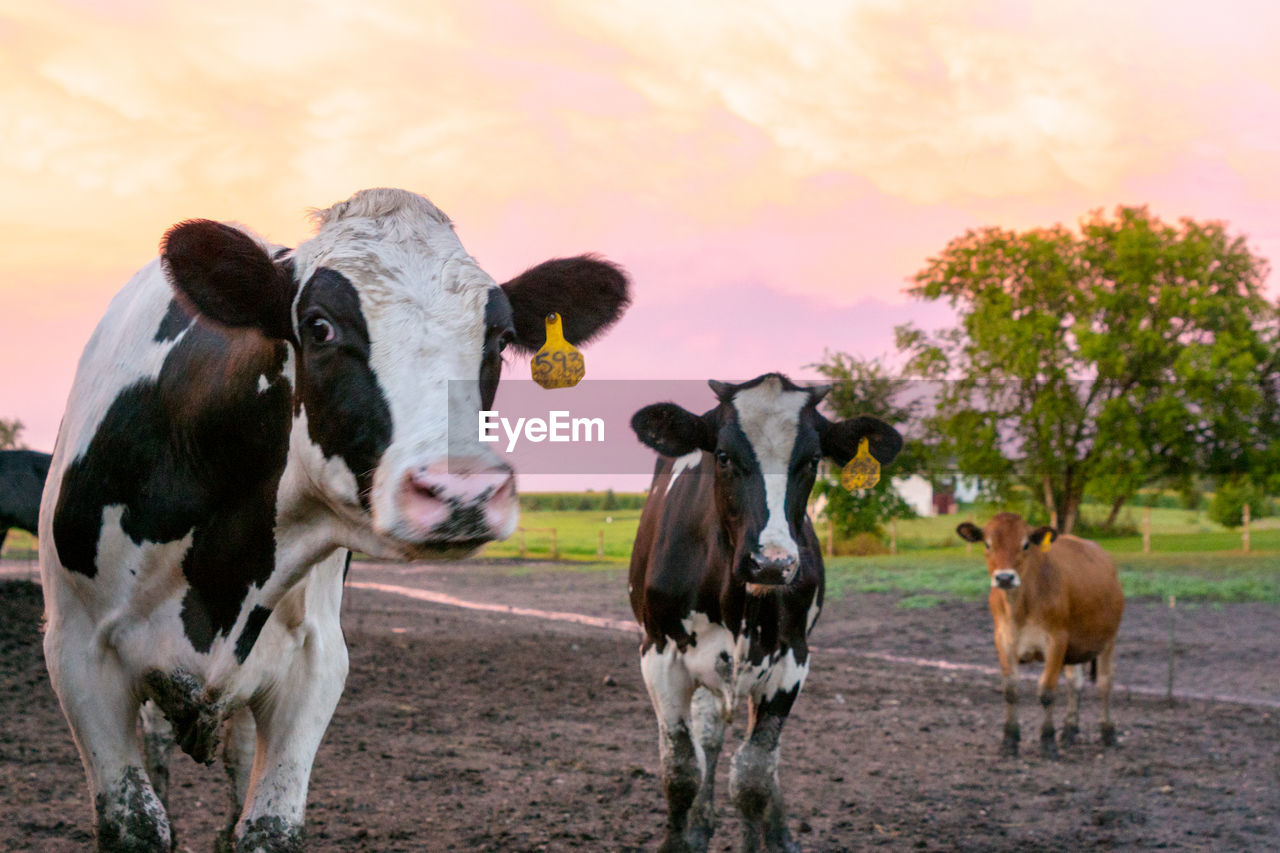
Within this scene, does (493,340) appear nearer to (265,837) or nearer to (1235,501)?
(265,837)

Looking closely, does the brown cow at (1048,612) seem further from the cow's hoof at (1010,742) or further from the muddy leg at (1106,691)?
the cow's hoof at (1010,742)

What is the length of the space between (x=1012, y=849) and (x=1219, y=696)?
697 centimetres

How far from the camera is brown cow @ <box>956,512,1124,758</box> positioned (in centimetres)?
962

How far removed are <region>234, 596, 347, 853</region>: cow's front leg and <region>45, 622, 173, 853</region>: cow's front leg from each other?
0.88 feet

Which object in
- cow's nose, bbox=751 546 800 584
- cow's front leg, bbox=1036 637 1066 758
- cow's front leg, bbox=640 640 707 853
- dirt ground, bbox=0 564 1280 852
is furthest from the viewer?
cow's front leg, bbox=1036 637 1066 758

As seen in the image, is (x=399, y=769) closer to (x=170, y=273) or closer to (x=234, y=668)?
(x=234, y=668)

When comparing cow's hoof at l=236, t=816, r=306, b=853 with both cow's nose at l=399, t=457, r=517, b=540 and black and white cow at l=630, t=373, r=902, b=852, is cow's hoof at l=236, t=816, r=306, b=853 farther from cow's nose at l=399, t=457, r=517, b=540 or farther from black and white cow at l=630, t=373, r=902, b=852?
black and white cow at l=630, t=373, r=902, b=852

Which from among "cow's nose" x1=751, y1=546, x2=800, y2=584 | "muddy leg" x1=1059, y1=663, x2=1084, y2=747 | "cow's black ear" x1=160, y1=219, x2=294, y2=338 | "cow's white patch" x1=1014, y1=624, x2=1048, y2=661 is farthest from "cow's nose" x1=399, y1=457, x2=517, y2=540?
"cow's white patch" x1=1014, y1=624, x2=1048, y2=661

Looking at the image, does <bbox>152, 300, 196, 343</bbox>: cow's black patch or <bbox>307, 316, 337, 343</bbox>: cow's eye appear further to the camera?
<bbox>152, 300, 196, 343</bbox>: cow's black patch

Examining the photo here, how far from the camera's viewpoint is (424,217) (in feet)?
10.2

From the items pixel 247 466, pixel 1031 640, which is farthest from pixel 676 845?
pixel 1031 640

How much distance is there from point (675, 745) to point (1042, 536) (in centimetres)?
591

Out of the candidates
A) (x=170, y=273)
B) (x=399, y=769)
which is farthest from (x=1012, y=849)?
(x=170, y=273)

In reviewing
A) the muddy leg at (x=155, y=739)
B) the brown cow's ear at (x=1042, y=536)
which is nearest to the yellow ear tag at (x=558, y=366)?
the muddy leg at (x=155, y=739)
